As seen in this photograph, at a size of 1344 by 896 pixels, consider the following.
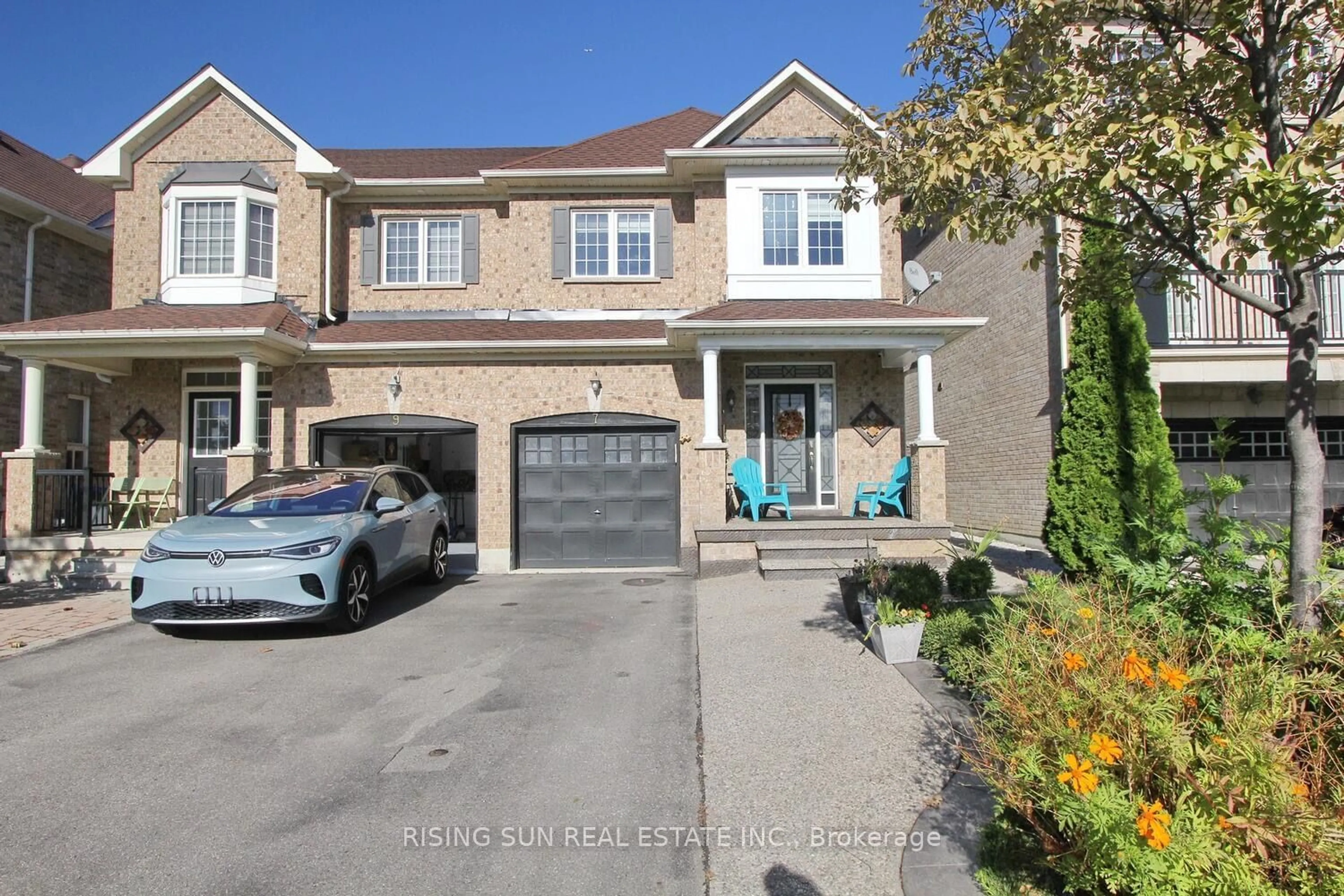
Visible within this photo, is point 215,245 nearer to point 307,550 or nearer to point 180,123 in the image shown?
point 180,123

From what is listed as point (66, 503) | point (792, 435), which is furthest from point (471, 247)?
point (66, 503)

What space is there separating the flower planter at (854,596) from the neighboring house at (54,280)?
1227 cm

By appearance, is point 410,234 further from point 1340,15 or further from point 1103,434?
point 1340,15

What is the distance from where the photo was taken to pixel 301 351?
1200 centimetres

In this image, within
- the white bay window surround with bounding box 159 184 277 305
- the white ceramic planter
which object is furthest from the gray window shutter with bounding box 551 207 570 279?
the white ceramic planter

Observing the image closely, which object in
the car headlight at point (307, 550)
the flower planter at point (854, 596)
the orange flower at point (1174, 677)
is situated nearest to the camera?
the orange flower at point (1174, 677)

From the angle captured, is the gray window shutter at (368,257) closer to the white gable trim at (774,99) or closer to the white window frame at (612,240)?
the white window frame at (612,240)

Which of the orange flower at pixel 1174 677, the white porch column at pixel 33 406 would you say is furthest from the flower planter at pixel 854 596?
the white porch column at pixel 33 406

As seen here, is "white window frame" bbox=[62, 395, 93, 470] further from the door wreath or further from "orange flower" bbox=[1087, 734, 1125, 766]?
"orange flower" bbox=[1087, 734, 1125, 766]

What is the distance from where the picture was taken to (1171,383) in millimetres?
12648

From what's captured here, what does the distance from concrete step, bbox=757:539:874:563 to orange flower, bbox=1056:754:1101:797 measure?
25.5 ft

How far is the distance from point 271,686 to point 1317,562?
262 inches

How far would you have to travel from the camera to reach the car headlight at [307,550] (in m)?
7.19

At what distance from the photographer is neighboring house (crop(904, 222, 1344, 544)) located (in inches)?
480
